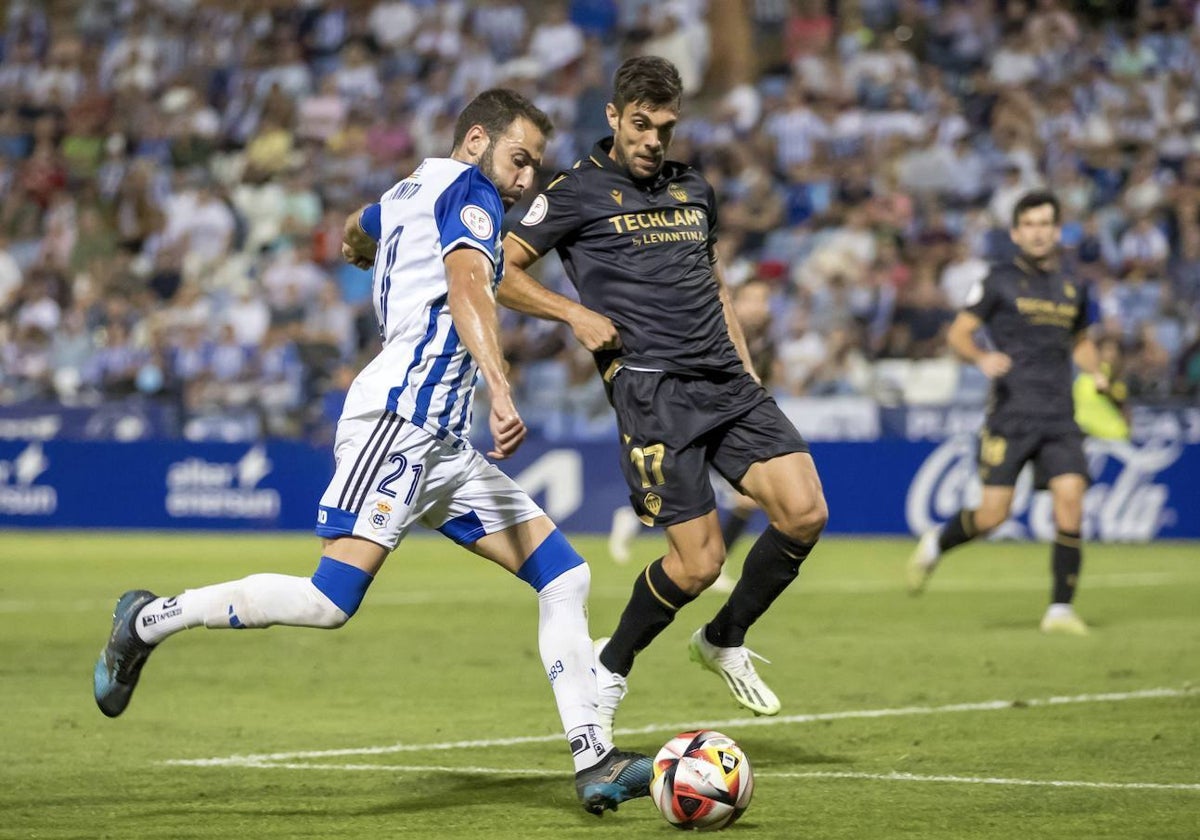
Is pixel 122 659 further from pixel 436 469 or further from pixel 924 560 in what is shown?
pixel 924 560

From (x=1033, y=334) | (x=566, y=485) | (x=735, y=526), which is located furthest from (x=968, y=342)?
(x=566, y=485)

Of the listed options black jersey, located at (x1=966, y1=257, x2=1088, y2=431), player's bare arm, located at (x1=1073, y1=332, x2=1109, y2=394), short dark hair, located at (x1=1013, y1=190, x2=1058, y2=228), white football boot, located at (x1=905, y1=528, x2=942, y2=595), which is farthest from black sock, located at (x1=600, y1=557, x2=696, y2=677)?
white football boot, located at (x1=905, y1=528, x2=942, y2=595)

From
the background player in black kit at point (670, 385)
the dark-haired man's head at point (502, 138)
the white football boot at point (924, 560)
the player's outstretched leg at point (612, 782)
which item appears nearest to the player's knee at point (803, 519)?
the background player in black kit at point (670, 385)

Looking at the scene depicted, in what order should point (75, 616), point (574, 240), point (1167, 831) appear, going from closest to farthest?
point (1167, 831) < point (574, 240) < point (75, 616)

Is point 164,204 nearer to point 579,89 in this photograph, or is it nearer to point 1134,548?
point 579,89

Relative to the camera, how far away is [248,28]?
29.7 m

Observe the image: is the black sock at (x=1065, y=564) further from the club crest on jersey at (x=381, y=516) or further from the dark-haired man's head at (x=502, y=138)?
the club crest on jersey at (x=381, y=516)

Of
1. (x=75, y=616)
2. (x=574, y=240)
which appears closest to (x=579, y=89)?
(x=75, y=616)

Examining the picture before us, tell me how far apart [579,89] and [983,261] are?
665 cm

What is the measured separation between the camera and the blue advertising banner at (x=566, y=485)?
64.6 feet

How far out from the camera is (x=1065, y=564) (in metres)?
12.5

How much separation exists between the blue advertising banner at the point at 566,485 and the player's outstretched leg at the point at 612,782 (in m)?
13.6

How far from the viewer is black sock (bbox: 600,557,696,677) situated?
780cm

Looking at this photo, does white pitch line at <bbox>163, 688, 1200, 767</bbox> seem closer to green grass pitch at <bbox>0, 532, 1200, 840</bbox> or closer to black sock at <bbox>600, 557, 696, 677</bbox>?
green grass pitch at <bbox>0, 532, 1200, 840</bbox>
